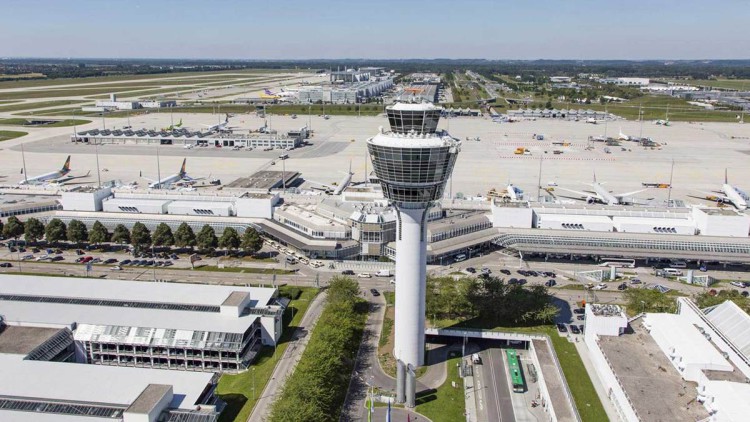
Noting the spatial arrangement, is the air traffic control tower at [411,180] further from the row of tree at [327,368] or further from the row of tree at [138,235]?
the row of tree at [138,235]

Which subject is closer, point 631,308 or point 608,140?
point 631,308

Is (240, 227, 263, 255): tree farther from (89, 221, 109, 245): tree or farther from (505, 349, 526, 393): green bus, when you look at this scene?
(505, 349, 526, 393): green bus

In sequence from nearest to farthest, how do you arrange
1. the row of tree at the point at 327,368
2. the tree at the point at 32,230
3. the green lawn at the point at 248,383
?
the row of tree at the point at 327,368 < the green lawn at the point at 248,383 < the tree at the point at 32,230

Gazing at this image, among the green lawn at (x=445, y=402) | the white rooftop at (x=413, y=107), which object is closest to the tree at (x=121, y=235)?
A: the white rooftop at (x=413, y=107)

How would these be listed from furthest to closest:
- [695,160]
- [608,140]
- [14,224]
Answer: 1. [608,140]
2. [695,160]
3. [14,224]

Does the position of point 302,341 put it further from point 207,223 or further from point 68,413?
point 207,223

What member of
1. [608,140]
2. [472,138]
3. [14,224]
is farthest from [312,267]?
A: [608,140]

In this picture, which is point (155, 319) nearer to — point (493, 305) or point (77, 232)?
point (493, 305)
